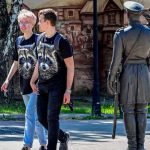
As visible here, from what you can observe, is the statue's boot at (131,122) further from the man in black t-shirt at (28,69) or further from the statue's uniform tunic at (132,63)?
the man in black t-shirt at (28,69)

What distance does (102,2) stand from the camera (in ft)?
76.2

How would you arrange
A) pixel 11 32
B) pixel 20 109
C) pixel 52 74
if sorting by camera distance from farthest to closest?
pixel 11 32 < pixel 20 109 < pixel 52 74

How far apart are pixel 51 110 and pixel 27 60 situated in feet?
3.12

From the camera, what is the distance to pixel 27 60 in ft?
29.4

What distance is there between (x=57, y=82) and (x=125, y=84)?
85 cm

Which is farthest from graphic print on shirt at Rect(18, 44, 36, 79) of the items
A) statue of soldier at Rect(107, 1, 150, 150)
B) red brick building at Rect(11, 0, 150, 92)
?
red brick building at Rect(11, 0, 150, 92)

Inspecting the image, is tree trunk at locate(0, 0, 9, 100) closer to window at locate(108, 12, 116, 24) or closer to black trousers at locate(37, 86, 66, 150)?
window at locate(108, 12, 116, 24)

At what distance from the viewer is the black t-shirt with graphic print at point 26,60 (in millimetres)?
8922

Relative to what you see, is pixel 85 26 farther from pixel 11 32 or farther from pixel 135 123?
pixel 135 123

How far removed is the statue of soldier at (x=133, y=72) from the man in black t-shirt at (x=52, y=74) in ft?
1.90

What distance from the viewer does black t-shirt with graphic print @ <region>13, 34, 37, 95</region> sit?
29.3 ft

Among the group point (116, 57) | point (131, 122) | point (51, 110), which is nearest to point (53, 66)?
point (51, 110)

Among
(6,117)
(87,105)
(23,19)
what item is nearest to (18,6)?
(87,105)

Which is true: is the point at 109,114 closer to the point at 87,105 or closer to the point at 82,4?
the point at 87,105
